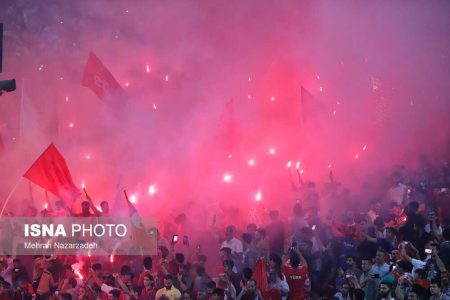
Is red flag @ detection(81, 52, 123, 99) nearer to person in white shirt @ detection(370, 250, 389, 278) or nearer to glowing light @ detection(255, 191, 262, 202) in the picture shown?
glowing light @ detection(255, 191, 262, 202)

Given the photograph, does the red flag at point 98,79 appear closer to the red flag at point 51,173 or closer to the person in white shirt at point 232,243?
the red flag at point 51,173

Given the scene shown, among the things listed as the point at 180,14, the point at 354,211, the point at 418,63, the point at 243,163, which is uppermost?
the point at 180,14

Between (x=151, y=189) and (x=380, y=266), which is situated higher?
(x=151, y=189)

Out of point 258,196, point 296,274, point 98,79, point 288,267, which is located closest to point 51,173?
point 98,79

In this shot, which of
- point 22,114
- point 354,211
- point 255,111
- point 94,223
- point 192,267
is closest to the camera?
point 192,267

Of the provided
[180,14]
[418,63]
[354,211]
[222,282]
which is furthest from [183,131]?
[222,282]

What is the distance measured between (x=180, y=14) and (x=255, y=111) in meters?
2.95

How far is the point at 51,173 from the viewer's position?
9.09m

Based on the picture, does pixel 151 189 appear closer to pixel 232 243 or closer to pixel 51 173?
pixel 51 173

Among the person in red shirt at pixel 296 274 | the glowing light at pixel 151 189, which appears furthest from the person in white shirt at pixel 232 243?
the glowing light at pixel 151 189

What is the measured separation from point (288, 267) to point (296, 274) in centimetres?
13

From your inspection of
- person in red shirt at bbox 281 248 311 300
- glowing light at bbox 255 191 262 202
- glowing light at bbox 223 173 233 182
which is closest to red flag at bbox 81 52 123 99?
glowing light at bbox 223 173 233 182

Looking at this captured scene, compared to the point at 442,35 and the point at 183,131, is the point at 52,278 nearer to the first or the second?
the point at 183,131

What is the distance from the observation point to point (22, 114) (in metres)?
11.4
